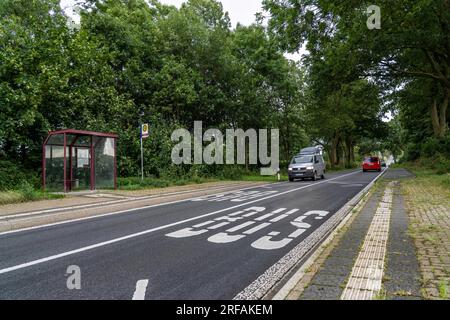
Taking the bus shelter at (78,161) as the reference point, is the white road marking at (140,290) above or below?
below

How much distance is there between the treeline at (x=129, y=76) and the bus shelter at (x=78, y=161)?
167 cm

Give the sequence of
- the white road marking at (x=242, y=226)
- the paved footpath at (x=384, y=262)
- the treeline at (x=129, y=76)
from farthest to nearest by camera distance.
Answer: the treeline at (x=129, y=76)
the white road marking at (x=242, y=226)
the paved footpath at (x=384, y=262)

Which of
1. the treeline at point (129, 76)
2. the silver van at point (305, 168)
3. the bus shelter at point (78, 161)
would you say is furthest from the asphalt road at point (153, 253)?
the silver van at point (305, 168)

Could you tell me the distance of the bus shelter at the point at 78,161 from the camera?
47.8 ft

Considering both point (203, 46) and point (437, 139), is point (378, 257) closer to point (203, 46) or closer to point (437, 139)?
point (203, 46)

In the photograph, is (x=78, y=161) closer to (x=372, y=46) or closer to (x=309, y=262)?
(x=309, y=262)

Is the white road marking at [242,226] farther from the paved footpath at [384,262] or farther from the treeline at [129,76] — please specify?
the treeline at [129,76]

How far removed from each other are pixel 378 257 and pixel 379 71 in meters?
17.7

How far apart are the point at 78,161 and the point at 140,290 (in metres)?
→ 13.4

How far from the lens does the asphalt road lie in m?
3.85

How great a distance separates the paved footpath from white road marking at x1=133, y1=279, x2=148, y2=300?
158 cm

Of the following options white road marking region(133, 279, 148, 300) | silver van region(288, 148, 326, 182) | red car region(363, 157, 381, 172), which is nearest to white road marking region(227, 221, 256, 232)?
white road marking region(133, 279, 148, 300)

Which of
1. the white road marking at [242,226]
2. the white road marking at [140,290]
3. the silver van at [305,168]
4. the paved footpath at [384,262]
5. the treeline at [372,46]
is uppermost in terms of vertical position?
the treeline at [372,46]
